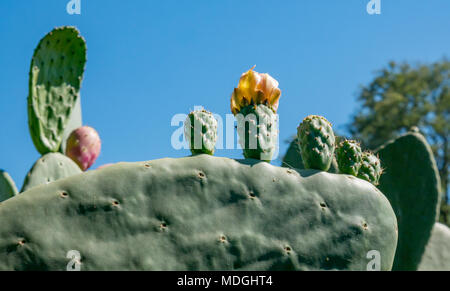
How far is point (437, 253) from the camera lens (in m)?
4.46

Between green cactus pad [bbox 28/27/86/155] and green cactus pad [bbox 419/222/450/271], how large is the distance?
293 cm

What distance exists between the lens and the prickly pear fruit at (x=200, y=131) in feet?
7.88

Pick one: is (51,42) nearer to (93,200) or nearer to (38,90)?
(38,90)

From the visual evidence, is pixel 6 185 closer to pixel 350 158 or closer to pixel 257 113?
pixel 257 113

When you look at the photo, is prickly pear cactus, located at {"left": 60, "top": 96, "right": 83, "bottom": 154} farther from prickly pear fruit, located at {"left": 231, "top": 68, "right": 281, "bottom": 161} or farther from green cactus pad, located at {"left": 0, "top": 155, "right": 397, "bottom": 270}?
green cactus pad, located at {"left": 0, "top": 155, "right": 397, "bottom": 270}

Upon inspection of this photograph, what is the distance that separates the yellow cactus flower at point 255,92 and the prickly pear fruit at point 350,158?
0.39 meters

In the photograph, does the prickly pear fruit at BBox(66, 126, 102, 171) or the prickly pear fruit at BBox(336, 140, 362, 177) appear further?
the prickly pear fruit at BBox(66, 126, 102, 171)

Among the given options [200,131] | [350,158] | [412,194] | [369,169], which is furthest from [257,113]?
[412,194]

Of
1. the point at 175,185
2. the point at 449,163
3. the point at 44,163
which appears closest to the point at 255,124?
the point at 175,185

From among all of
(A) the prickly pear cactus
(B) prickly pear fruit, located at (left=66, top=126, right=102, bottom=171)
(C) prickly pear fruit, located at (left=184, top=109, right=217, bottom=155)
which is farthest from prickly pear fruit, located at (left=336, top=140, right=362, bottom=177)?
(A) the prickly pear cactus

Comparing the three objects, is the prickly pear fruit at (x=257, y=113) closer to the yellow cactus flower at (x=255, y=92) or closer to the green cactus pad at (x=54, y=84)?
the yellow cactus flower at (x=255, y=92)

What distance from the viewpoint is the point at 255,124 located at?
8.13 ft

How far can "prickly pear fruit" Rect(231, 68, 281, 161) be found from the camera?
97.8 inches

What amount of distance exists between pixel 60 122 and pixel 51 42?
594 millimetres
